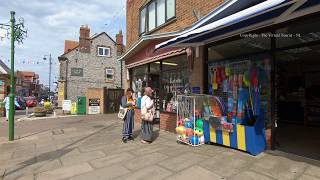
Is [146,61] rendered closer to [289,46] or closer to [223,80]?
[223,80]

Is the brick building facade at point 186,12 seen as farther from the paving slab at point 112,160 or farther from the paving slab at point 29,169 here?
the paving slab at point 29,169

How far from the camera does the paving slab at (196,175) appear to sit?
203 inches

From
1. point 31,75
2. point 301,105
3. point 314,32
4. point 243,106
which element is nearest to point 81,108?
point 301,105

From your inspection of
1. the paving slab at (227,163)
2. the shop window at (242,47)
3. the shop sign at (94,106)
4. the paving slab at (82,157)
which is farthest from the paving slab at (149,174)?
the shop sign at (94,106)

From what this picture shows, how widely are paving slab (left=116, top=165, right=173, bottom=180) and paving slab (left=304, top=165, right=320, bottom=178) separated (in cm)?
247

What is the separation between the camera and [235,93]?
7258 millimetres

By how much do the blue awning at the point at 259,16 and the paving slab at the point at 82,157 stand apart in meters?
3.46

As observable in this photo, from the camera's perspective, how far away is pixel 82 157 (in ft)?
23.4

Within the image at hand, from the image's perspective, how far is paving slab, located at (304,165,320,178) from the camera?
4.99 m

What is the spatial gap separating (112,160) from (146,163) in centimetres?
91

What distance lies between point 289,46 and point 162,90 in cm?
585

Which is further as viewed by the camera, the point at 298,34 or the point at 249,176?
the point at 298,34

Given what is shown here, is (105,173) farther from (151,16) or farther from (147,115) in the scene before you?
(151,16)

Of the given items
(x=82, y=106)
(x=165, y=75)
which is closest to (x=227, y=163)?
(x=165, y=75)
